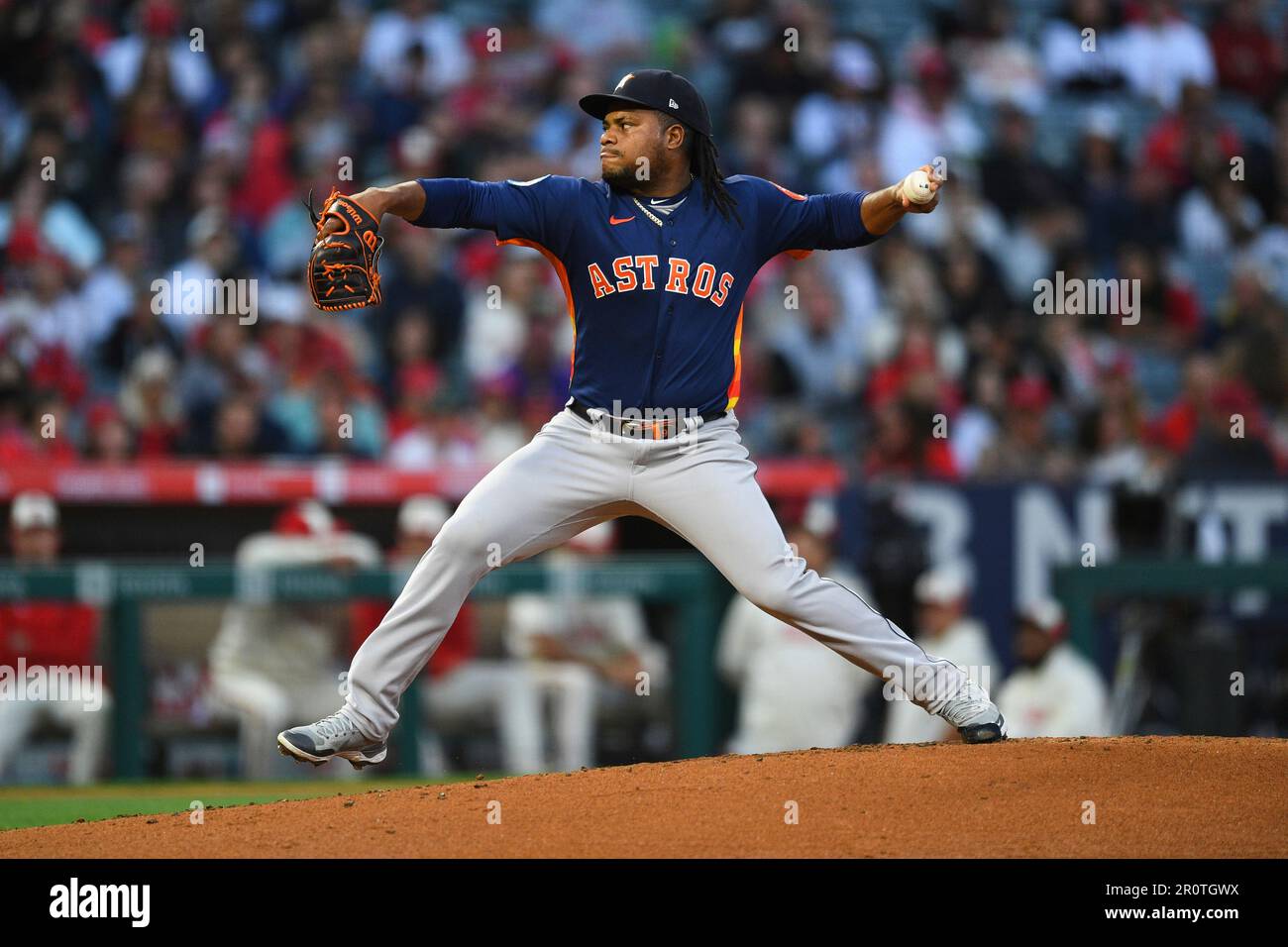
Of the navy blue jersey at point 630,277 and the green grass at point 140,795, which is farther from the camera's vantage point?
the green grass at point 140,795

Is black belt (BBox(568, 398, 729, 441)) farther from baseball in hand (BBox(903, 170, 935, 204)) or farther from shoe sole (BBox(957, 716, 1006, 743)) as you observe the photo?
shoe sole (BBox(957, 716, 1006, 743))

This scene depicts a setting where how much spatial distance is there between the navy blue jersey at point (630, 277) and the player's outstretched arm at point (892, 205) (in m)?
0.38

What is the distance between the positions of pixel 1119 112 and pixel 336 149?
6.02m

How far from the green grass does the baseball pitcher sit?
1146 mm

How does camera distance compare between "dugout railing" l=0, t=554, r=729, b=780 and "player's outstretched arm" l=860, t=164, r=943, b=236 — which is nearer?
"player's outstretched arm" l=860, t=164, r=943, b=236

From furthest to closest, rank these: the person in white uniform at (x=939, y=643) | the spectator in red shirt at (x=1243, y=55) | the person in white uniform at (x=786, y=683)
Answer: the spectator in red shirt at (x=1243, y=55)
the person in white uniform at (x=786, y=683)
the person in white uniform at (x=939, y=643)

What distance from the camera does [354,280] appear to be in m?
4.71

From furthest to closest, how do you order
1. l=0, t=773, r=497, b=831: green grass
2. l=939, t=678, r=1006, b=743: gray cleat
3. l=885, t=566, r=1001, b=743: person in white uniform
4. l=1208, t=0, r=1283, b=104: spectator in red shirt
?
l=1208, t=0, r=1283, b=104: spectator in red shirt
l=885, t=566, r=1001, b=743: person in white uniform
l=0, t=773, r=497, b=831: green grass
l=939, t=678, r=1006, b=743: gray cleat

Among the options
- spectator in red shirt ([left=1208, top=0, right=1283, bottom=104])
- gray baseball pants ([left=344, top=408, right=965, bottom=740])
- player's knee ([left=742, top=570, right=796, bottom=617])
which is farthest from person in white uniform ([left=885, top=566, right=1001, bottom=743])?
spectator in red shirt ([left=1208, top=0, right=1283, bottom=104])

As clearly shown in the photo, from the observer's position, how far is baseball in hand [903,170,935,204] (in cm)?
494

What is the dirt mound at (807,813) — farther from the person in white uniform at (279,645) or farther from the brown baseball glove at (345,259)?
the person in white uniform at (279,645)

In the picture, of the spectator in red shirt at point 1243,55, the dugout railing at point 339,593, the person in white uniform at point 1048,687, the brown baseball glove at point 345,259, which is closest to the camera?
the brown baseball glove at point 345,259

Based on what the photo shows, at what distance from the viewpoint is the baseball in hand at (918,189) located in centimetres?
494

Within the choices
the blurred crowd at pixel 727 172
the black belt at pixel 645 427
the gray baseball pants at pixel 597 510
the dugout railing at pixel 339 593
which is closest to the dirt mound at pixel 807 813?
the gray baseball pants at pixel 597 510
